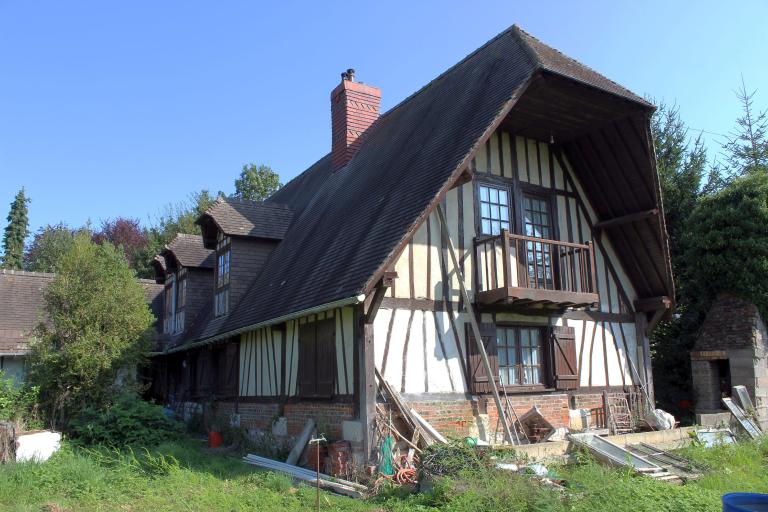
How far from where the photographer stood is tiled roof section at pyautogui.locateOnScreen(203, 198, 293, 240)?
1594cm

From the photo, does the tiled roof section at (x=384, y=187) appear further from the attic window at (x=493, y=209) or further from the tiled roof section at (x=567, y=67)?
the attic window at (x=493, y=209)

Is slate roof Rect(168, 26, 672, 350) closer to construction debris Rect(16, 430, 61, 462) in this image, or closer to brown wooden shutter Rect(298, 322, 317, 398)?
brown wooden shutter Rect(298, 322, 317, 398)

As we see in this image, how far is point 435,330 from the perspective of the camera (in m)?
10.4

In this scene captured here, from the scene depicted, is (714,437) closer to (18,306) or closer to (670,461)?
(670,461)

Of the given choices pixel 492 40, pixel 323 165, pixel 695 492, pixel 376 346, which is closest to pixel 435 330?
pixel 376 346

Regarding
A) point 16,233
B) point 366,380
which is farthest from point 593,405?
point 16,233

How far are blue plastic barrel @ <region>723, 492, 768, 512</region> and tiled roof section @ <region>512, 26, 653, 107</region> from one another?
6.97 m

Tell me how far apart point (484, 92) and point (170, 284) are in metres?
13.0

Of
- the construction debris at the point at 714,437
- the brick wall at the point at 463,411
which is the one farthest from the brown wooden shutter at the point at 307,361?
the construction debris at the point at 714,437

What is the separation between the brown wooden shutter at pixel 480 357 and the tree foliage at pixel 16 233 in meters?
36.3

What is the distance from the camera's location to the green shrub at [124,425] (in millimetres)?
12805

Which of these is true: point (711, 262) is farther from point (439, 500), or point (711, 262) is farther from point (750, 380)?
point (439, 500)

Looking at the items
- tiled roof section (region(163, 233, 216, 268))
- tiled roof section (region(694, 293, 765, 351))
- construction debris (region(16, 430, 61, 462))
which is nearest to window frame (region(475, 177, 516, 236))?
tiled roof section (region(694, 293, 765, 351))

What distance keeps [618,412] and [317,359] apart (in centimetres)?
577
